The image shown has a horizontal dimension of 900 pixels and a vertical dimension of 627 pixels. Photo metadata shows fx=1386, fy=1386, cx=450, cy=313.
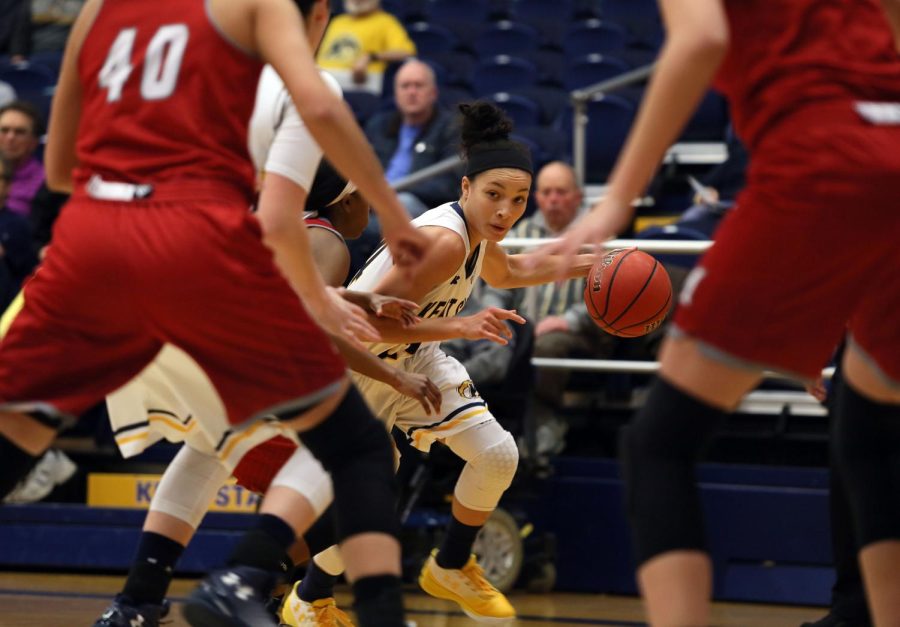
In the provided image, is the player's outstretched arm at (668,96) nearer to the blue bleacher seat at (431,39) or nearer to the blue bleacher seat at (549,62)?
the blue bleacher seat at (549,62)

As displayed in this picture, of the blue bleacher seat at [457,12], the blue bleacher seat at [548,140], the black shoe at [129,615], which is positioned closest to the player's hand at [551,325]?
the blue bleacher seat at [548,140]

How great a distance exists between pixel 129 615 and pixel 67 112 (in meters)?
1.34

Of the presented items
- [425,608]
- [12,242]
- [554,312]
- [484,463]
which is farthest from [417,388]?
[12,242]

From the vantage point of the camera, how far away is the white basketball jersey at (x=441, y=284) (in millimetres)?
4605

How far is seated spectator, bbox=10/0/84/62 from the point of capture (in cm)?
1180

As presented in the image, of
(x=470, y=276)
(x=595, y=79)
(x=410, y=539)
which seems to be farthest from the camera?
(x=595, y=79)

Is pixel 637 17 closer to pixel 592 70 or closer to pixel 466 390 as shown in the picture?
pixel 592 70

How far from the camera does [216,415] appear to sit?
3.68 meters

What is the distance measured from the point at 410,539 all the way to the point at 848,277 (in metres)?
4.19

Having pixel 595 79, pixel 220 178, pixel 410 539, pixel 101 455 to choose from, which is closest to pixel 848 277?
pixel 220 178

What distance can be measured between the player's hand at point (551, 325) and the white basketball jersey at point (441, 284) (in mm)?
2160

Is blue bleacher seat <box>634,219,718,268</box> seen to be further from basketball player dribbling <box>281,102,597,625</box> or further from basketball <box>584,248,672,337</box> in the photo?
basketball player dribbling <box>281,102,597,625</box>

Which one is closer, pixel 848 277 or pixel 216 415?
pixel 848 277

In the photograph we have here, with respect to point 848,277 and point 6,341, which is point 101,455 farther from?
point 848,277
